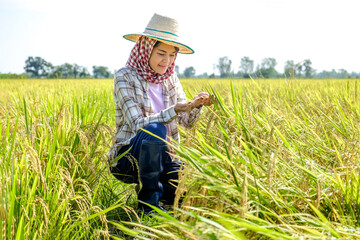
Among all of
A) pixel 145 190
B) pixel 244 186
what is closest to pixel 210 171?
pixel 244 186

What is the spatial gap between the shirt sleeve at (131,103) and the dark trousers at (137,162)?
58 mm

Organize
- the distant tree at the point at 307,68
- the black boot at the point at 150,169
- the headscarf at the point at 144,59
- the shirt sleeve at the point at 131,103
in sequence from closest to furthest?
the black boot at the point at 150,169 < the shirt sleeve at the point at 131,103 < the headscarf at the point at 144,59 < the distant tree at the point at 307,68

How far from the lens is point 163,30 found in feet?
6.88

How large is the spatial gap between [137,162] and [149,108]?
0.35 metres

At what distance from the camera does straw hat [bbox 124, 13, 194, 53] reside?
205cm

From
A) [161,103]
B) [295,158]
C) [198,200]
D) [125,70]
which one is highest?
[125,70]

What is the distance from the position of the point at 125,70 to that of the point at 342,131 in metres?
1.23

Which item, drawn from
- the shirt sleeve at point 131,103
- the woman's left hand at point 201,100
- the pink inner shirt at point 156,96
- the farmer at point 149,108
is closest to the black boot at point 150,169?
the farmer at point 149,108

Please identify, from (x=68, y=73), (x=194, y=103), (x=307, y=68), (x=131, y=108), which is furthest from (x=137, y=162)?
(x=68, y=73)

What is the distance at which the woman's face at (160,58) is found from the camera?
6.94ft

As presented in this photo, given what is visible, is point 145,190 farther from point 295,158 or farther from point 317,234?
point 317,234

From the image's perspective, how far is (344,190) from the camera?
1.22 m

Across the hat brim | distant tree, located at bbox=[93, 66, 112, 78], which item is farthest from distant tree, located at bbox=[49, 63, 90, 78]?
distant tree, located at bbox=[93, 66, 112, 78]

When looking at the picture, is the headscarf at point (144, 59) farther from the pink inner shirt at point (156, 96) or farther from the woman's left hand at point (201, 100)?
the woman's left hand at point (201, 100)
